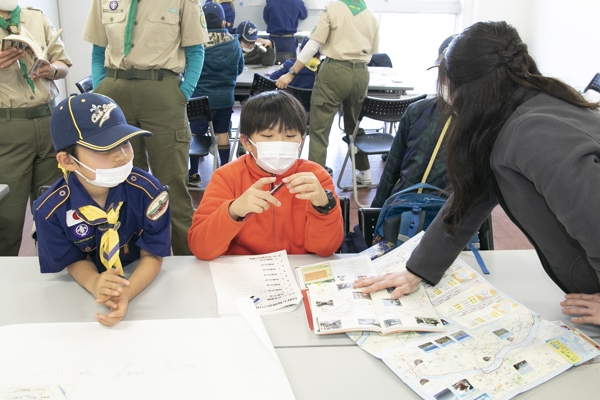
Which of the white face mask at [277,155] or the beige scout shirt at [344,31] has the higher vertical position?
the beige scout shirt at [344,31]

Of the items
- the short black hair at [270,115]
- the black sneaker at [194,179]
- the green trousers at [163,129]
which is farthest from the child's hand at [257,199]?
the black sneaker at [194,179]

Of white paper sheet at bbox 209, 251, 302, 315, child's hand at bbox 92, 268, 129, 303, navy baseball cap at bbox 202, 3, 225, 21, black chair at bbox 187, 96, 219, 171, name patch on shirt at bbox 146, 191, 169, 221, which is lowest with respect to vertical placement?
black chair at bbox 187, 96, 219, 171

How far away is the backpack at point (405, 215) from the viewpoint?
1619mm

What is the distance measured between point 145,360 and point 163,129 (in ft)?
5.87

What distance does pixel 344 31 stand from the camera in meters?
3.73

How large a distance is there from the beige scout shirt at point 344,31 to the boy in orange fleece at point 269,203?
90.2 inches

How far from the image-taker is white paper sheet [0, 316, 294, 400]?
0.93 m

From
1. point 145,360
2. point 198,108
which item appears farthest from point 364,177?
point 145,360

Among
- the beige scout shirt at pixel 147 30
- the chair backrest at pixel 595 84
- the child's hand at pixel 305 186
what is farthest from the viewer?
the chair backrest at pixel 595 84

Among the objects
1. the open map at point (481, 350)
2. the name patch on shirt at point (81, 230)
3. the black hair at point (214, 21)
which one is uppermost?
the black hair at point (214, 21)

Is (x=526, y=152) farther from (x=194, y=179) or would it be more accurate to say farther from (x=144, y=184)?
(x=194, y=179)

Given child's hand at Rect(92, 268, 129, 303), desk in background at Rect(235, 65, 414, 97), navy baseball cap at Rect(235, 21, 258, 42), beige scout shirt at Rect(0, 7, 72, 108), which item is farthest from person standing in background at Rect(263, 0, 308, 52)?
child's hand at Rect(92, 268, 129, 303)

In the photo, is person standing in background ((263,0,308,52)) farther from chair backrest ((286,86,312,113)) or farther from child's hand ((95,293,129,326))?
child's hand ((95,293,129,326))

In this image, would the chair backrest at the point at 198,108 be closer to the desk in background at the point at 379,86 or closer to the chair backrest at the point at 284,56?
the desk in background at the point at 379,86
